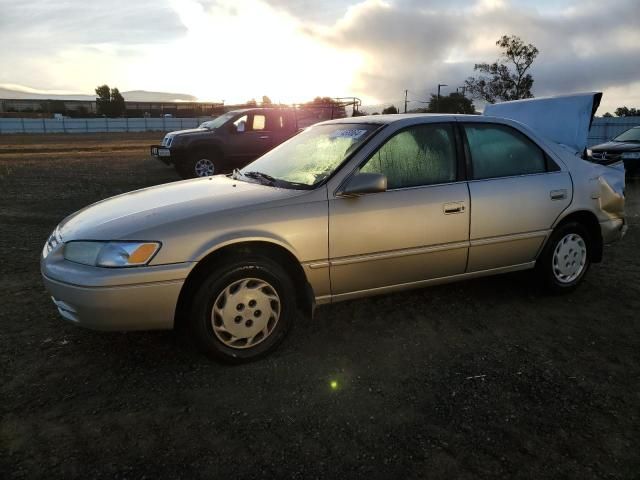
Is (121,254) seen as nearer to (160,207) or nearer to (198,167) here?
(160,207)

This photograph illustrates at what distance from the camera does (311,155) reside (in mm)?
3840

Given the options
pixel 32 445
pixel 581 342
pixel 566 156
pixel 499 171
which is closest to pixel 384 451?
pixel 32 445

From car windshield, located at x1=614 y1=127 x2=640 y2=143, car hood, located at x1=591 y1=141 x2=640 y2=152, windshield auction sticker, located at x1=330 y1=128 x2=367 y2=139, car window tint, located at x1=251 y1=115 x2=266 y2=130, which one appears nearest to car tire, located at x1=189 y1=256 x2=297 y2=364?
windshield auction sticker, located at x1=330 y1=128 x2=367 y2=139

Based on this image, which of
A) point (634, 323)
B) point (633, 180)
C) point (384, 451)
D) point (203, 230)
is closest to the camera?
point (384, 451)

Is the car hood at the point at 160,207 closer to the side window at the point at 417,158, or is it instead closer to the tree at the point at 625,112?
the side window at the point at 417,158

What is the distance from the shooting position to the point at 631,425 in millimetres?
2576

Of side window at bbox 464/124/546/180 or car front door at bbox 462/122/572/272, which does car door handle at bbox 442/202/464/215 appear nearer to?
car front door at bbox 462/122/572/272

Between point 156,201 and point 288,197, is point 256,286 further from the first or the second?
point 156,201

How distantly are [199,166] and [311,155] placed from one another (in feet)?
28.9

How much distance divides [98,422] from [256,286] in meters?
1.13

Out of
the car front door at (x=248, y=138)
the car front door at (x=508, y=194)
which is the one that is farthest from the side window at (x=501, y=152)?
the car front door at (x=248, y=138)

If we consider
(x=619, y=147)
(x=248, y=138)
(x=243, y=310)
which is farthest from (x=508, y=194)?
(x=619, y=147)

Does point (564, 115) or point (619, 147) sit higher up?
point (564, 115)

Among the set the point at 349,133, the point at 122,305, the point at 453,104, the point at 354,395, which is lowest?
the point at 354,395
